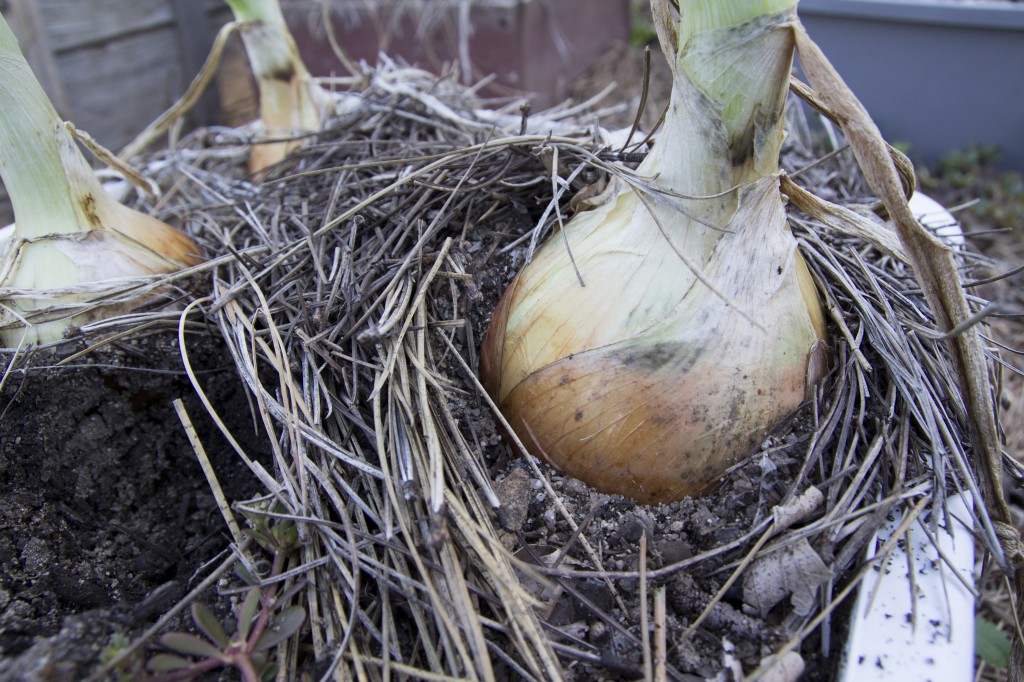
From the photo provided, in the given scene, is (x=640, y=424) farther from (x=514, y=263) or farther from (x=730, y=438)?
(x=514, y=263)

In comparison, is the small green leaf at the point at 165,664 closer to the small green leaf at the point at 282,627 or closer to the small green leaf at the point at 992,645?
the small green leaf at the point at 282,627

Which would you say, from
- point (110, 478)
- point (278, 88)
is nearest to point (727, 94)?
point (110, 478)

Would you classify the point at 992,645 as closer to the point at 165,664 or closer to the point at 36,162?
the point at 165,664

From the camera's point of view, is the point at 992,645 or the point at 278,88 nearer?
the point at 992,645

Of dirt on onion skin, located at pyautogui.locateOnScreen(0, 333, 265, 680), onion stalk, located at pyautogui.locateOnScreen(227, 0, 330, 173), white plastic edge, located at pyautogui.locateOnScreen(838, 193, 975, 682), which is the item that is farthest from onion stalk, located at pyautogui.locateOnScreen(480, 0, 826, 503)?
onion stalk, located at pyautogui.locateOnScreen(227, 0, 330, 173)

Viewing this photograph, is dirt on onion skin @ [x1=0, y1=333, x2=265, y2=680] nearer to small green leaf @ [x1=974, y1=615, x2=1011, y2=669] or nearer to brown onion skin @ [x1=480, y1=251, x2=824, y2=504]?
brown onion skin @ [x1=480, y1=251, x2=824, y2=504]

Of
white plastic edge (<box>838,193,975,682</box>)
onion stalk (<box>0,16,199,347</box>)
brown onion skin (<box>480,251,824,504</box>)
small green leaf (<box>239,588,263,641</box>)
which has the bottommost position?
white plastic edge (<box>838,193,975,682</box>)
